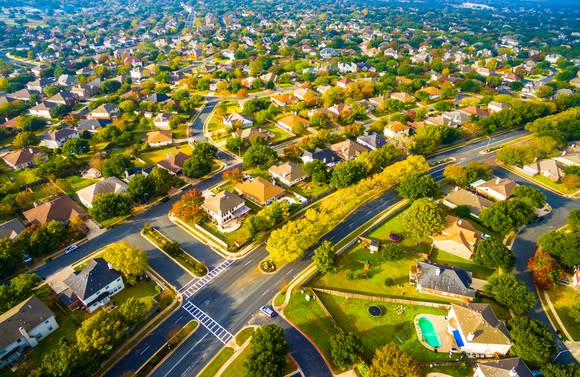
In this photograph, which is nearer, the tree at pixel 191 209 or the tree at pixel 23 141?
the tree at pixel 191 209

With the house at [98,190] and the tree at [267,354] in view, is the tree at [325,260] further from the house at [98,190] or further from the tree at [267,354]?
the house at [98,190]

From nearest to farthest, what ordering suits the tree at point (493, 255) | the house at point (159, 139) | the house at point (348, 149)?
the tree at point (493, 255), the house at point (348, 149), the house at point (159, 139)

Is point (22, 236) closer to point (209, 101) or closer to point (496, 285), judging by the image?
point (496, 285)

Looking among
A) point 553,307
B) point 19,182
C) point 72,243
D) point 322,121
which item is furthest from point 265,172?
point 553,307

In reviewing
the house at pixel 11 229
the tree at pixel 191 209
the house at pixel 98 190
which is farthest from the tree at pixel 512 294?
the house at pixel 11 229

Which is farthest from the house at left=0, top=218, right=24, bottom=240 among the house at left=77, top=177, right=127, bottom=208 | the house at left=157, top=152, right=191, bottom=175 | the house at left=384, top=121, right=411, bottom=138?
the house at left=384, top=121, right=411, bottom=138

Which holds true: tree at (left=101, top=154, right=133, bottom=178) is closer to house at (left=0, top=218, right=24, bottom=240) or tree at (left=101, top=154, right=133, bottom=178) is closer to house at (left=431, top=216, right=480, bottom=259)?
house at (left=0, top=218, right=24, bottom=240)
